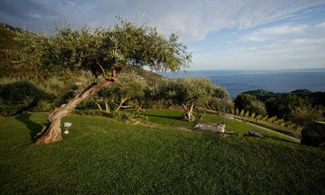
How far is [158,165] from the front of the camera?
28.2 ft

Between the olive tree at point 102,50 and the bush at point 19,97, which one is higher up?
the olive tree at point 102,50

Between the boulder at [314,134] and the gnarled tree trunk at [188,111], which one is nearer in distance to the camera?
the boulder at [314,134]

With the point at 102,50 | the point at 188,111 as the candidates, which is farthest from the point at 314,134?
the point at 188,111

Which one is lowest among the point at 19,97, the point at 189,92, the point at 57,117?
the point at 189,92

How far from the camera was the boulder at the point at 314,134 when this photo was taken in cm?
1045

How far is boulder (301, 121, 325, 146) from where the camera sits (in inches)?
412

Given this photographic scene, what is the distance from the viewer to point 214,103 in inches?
2133

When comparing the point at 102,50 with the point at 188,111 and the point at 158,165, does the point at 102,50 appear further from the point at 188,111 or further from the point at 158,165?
the point at 188,111

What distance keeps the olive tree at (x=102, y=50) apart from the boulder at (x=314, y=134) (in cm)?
858

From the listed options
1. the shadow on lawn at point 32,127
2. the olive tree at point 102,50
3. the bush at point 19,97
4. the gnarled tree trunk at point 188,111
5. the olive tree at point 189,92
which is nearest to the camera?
the olive tree at point 102,50

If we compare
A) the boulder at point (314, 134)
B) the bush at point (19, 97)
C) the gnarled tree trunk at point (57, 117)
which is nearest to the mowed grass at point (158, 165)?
the gnarled tree trunk at point (57, 117)

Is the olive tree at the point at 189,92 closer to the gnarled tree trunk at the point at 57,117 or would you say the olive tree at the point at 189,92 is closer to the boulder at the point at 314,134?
the boulder at the point at 314,134

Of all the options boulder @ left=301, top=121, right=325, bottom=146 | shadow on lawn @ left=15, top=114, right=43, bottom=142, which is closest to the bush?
shadow on lawn @ left=15, top=114, right=43, bottom=142

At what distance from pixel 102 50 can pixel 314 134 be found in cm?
1322
